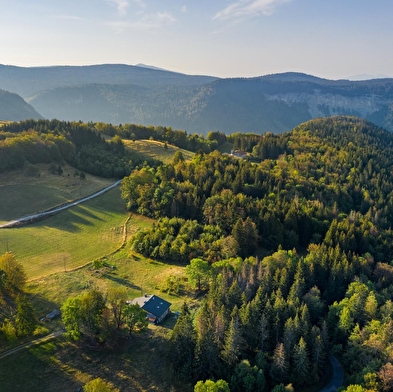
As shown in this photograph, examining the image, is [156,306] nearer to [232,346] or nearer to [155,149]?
[232,346]

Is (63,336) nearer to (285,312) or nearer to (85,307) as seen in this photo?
(85,307)

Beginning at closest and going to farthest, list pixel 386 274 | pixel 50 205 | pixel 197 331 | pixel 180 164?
pixel 197 331 < pixel 386 274 < pixel 50 205 < pixel 180 164

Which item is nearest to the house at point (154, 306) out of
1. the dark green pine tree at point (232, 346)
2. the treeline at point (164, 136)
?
the dark green pine tree at point (232, 346)

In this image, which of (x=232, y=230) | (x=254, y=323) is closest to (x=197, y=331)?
(x=254, y=323)

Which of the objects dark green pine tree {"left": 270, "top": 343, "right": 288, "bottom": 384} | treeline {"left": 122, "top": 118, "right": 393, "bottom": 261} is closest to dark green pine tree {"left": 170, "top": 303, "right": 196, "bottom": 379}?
dark green pine tree {"left": 270, "top": 343, "right": 288, "bottom": 384}

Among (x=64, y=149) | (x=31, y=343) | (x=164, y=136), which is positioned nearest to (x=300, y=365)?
(x=31, y=343)

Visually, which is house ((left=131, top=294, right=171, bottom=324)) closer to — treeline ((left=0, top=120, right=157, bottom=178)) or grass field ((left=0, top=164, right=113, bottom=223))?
grass field ((left=0, top=164, right=113, bottom=223))
